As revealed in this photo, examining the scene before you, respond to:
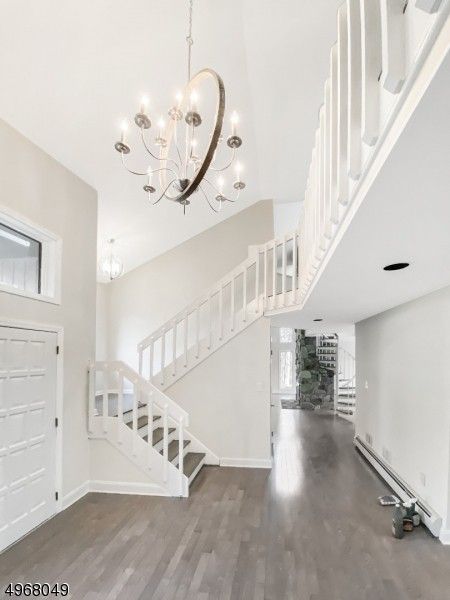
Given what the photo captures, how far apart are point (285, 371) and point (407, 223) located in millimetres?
11282

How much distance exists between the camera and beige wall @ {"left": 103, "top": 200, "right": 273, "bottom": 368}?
7273 mm

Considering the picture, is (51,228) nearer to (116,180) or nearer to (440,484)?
(116,180)

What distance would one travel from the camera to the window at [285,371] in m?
12.7

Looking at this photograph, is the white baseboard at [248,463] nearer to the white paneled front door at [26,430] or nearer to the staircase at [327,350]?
the white paneled front door at [26,430]

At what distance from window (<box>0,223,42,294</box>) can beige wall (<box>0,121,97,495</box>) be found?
0.67 feet

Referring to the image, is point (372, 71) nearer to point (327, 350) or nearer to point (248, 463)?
point (248, 463)

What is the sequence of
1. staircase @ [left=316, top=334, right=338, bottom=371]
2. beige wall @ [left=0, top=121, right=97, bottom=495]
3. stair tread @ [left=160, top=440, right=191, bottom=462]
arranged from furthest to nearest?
1. staircase @ [left=316, top=334, right=338, bottom=371]
2. stair tread @ [left=160, top=440, right=191, bottom=462]
3. beige wall @ [left=0, top=121, right=97, bottom=495]

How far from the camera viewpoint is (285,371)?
12797mm

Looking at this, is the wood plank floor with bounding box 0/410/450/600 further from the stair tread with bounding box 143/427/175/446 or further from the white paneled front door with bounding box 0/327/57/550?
the stair tread with bounding box 143/427/175/446

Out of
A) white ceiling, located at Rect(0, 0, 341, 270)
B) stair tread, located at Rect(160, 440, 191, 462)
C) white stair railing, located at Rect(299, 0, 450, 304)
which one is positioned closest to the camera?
white stair railing, located at Rect(299, 0, 450, 304)

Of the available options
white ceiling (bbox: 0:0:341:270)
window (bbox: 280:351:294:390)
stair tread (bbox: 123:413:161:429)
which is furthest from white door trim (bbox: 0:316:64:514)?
window (bbox: 280:351:294:390)

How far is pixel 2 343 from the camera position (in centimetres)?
320

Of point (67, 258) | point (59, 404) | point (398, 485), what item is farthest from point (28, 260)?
point (398, 485)

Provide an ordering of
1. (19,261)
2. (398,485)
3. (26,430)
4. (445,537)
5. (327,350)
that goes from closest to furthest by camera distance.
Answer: (445,537) → (26,430) → (19,261) → (398,485) → (327,350)
